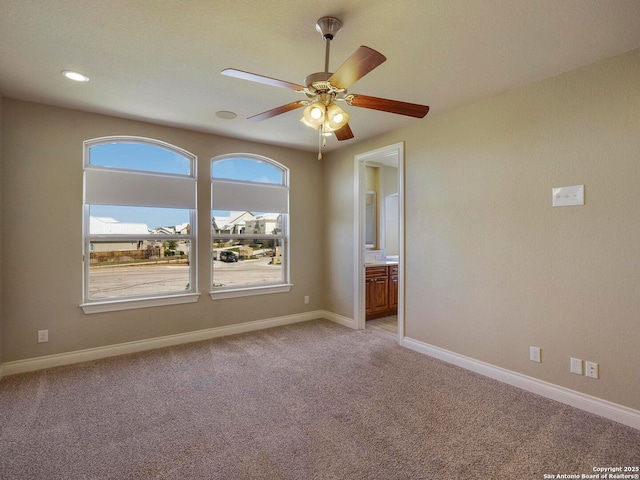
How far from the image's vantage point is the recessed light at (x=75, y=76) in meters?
2.56

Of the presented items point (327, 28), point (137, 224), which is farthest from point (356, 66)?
point (137, 224)

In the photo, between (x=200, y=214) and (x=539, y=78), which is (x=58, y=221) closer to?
(x=200, y=214)

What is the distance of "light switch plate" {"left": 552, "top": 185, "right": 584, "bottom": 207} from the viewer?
96.9 inches

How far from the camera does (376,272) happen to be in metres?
5.01

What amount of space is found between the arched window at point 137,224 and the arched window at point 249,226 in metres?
0.34

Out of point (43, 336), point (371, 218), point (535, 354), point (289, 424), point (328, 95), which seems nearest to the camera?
point (328, 95)

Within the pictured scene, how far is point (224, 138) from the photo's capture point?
428 centimetres

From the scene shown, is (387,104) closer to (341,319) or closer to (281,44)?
(281,44)

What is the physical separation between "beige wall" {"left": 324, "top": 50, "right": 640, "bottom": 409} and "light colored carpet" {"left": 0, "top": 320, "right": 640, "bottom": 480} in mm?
462

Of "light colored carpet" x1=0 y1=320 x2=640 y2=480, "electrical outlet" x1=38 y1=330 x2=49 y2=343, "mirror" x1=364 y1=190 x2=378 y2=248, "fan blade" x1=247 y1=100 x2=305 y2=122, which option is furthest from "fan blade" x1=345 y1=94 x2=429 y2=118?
"mirror" x1=364 y1=190 x2=378 y2=248

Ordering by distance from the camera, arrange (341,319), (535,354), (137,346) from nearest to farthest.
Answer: (535,354) < (137,346) < (341,319)

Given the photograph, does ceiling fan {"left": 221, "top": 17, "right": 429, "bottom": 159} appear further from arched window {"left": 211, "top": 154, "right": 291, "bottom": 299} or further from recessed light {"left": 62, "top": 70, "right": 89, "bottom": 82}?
arched window {"left": 211, "top": 154, "right": 291, "bottom": 299}

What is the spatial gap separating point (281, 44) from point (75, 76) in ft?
5.86

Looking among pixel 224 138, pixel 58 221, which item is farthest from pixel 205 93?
pixel 58 221
